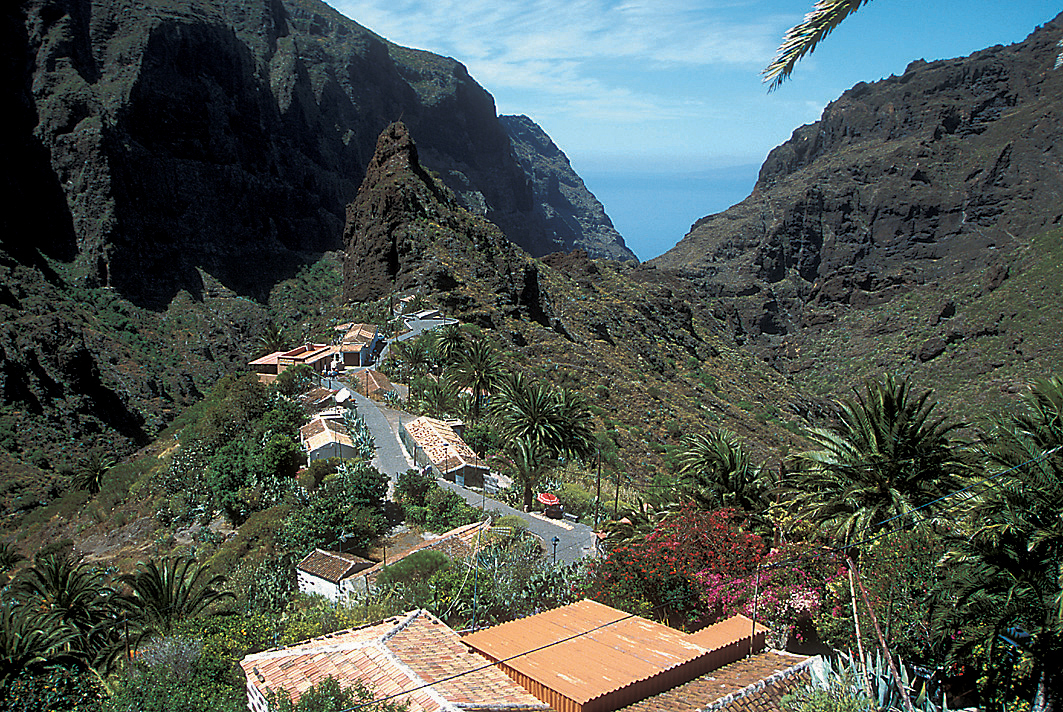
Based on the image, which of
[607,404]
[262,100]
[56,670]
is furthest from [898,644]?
[262,100]

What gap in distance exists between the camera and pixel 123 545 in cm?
3266

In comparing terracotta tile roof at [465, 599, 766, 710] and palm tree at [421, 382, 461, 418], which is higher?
palm tree at [421, 382, 461, 418]

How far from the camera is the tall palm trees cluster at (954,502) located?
39.6 ft

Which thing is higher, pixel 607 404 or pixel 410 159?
pixel 410 159

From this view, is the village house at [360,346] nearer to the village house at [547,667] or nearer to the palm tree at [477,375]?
the palm tree at [477,375]

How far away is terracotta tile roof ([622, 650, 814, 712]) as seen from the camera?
40.4 ft

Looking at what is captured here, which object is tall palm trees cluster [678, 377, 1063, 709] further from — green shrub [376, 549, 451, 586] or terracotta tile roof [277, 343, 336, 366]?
terracotta tile roof [277, 343, 336, 366]

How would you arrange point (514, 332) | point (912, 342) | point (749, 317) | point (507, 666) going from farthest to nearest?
point (749, 317) → point (912, 342) → point (514, 332) → point (507, 666)

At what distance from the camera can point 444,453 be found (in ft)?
110

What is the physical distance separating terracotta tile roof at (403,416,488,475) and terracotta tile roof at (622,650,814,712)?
19.8 metres

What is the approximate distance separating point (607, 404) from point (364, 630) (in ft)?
136

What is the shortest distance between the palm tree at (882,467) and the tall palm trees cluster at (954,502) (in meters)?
0.02

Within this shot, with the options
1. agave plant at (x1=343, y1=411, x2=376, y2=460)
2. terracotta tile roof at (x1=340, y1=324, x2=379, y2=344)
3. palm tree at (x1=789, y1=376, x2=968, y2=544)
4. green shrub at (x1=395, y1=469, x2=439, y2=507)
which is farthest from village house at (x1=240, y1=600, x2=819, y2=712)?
terracotta tile roof at (x1=340, y1=324, x2=379, y2=344)

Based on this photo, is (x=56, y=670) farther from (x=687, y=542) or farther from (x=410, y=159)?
(x=410, y=159)
